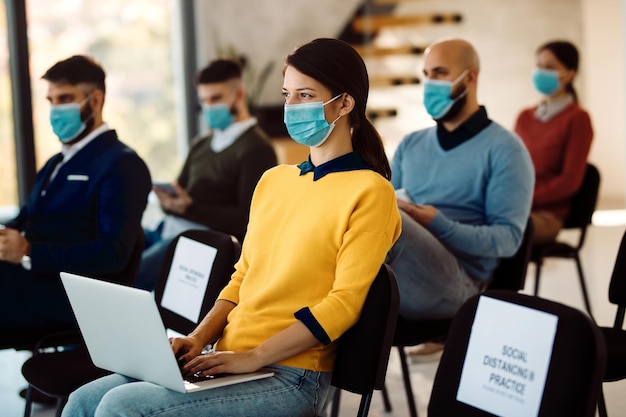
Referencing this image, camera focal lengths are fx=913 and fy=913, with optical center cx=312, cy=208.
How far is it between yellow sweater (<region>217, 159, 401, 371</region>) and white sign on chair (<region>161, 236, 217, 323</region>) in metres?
0.44

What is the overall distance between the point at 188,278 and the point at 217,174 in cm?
152

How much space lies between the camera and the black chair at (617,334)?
237 cm

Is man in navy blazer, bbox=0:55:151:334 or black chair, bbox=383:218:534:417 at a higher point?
man in navy blazer, bbox=0:55:151:334

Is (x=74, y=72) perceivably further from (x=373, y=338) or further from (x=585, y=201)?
(x=585, y=201)

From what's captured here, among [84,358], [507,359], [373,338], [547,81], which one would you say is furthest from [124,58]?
[507,359]

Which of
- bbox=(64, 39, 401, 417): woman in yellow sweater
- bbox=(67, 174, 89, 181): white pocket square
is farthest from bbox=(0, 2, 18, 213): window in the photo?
bbox=(64, 39, 401, 417): woman in yellow sweater

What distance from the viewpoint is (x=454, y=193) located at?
3031mm

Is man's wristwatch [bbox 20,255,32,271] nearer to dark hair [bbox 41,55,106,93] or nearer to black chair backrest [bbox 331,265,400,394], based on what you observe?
dark hair [bbox 41,55,106,93]

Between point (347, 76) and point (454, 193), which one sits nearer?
point (347, 76)

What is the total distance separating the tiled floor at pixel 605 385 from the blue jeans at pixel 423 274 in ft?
1.99

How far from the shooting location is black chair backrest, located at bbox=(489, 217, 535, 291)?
301 centimetres

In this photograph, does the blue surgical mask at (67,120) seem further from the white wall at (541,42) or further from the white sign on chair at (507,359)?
the white wall at (541,42)

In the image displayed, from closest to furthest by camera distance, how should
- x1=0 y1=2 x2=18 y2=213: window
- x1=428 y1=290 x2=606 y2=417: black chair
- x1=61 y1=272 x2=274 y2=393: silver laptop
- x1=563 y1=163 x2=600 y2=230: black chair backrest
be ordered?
x1=428 y1=290 x2=606 y2=417: black chair → x1=61 y1=272 x2=274 y2=393: silver laptop → x1=563 y1=163 x2=600 y2=230: black chair backrest → x1=0 y1=2 x2=18 y2=213: window

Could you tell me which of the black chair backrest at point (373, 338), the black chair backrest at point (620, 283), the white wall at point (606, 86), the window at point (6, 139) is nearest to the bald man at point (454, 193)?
the black chair backrest at point (620, 283)
